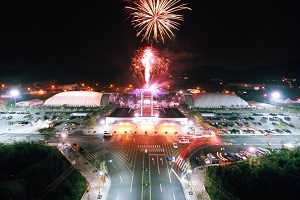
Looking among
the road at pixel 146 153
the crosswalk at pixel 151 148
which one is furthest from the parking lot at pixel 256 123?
the crosswalk at pixel 151 148

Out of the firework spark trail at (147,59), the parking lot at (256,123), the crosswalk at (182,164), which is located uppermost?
the firework spark trail at (147,59)

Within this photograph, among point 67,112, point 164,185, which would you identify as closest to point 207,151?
point 164,185

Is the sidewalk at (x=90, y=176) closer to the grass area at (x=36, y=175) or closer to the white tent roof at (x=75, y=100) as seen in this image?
the grass area at (x=36, y=175)

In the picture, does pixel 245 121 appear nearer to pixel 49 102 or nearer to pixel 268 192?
pixel 268 192

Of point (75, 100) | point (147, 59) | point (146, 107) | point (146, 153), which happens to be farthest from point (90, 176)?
point (75, 100)

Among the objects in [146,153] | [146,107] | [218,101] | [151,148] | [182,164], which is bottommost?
[182,164]

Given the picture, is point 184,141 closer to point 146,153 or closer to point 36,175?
point 146,153
